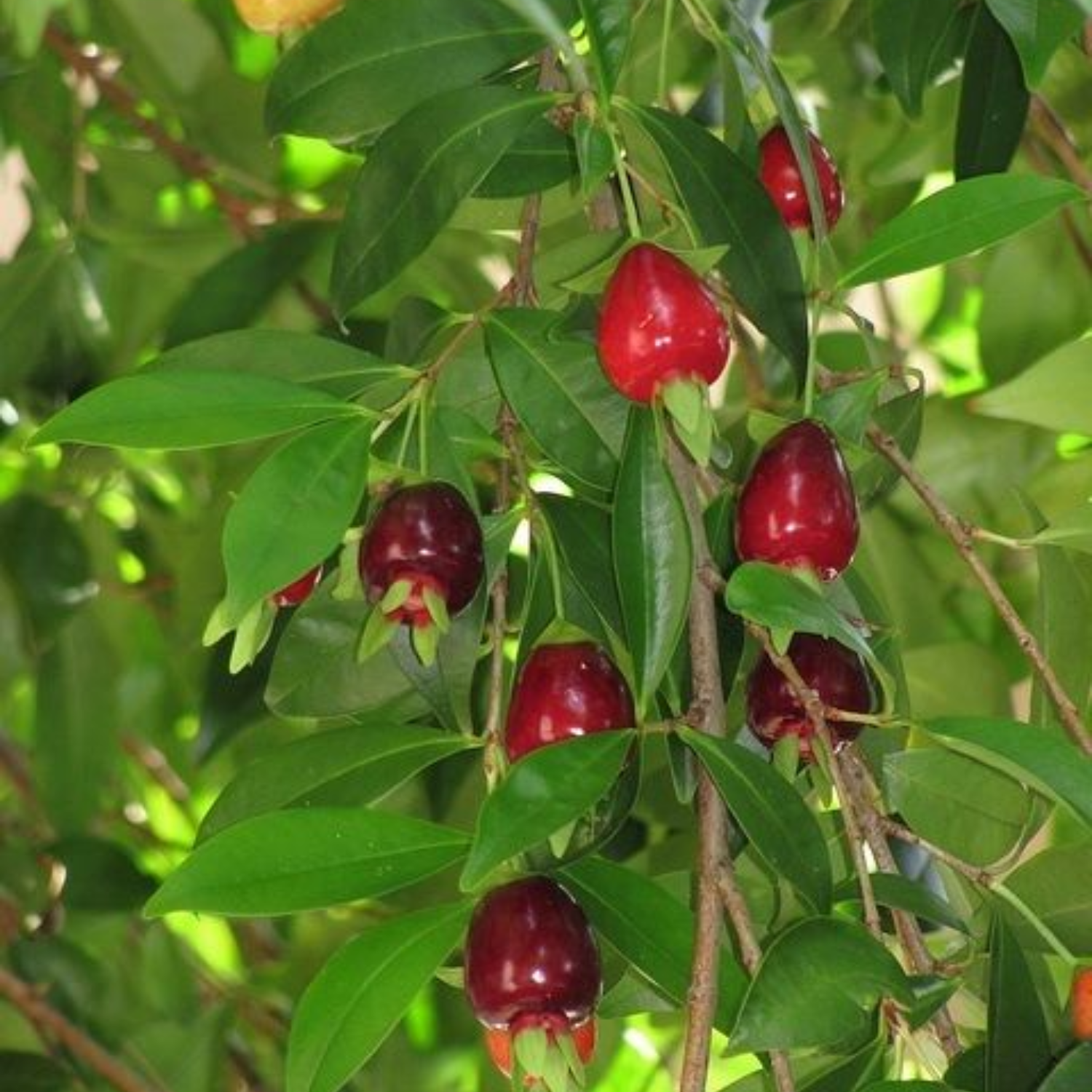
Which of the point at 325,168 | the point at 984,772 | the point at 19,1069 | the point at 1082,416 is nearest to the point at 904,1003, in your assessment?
the point at 984,772

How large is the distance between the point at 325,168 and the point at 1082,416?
0.56 meters

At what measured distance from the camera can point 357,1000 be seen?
1.73 ft

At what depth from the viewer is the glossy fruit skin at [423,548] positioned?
531 millimetres

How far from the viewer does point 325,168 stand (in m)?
1.19

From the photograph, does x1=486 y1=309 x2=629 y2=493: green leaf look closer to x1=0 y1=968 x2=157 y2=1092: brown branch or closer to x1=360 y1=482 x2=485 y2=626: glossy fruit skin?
x1=360 y1=482 x2=485 y2=626: glossy fruit skin

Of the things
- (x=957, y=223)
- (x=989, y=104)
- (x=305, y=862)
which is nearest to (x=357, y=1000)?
(x=305, y=862)

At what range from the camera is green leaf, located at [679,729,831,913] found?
1.70 ft

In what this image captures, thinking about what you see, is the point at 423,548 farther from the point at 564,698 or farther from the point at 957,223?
the point at 957,223

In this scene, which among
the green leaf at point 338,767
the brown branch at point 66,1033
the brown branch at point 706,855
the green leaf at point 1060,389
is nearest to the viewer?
the brown branch at point 706,855

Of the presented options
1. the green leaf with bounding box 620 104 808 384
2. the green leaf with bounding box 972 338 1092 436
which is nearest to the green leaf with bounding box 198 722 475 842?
the green leaf with bounding box 620 104 808 384

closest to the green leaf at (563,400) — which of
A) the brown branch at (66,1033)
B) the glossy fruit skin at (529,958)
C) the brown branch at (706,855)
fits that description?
the brown branch at (706,855)

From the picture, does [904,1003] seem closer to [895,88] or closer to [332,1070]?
[332,1070]

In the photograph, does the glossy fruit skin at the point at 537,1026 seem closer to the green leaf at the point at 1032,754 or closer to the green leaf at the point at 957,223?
the green leaf at the point at 1032,754

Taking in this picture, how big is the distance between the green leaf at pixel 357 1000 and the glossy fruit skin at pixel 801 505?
13 centimetres
